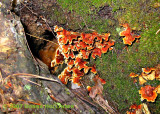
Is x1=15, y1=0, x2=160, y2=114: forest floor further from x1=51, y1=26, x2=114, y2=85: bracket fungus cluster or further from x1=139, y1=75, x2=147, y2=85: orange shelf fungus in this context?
x1=51, y1=26, x2=114, y2=85: bracket fungus cluster

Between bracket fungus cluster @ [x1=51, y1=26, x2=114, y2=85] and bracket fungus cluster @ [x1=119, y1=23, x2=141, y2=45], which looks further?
bracket fungus cluster @ [x1=51, y1=26, x2=114, y2=85]

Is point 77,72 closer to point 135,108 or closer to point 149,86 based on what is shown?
point 135,108

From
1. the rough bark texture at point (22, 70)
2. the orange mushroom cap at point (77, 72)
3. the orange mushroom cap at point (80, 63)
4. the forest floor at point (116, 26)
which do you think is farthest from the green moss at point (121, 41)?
the rough bark texture at point (22, 70)

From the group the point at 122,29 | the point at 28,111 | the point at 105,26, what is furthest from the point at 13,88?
the point at 122,29

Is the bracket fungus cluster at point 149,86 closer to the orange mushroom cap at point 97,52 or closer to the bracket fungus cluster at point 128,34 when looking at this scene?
the bracket fungus cluster at point 128,34

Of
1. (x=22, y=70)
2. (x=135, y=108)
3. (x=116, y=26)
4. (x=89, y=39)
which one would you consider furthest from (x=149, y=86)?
(x=22, y=70)

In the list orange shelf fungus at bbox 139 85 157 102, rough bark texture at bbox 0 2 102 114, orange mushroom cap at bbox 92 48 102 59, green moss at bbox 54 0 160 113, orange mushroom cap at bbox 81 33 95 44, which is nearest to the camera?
rough bark texture at bbox 0 2 102 114

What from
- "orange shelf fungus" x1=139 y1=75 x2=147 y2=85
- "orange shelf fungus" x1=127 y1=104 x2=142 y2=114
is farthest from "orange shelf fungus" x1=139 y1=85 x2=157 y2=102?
"orange shelf fungus" x1=127 y1=104 x2=142 y2=114
